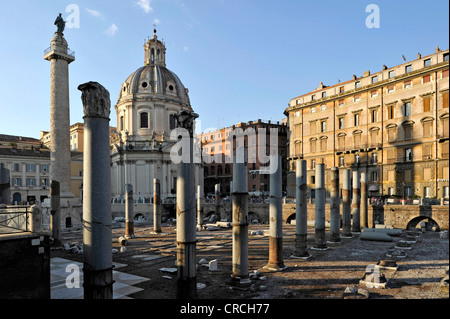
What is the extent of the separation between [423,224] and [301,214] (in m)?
16.4

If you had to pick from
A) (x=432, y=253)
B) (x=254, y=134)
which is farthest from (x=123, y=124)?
(x=432, y=253)

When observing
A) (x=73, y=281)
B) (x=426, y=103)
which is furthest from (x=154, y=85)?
(x=73, y=281)

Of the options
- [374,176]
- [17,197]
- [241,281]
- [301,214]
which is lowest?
[17,197]

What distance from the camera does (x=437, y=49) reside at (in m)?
34.9

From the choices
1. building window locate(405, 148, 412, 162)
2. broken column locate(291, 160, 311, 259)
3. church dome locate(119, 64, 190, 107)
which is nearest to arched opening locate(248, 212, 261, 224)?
building window locate(405, 148, 412, 162)

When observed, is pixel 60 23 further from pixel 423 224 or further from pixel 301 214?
pixel 423 224

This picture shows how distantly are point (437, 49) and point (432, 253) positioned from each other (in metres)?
25.9

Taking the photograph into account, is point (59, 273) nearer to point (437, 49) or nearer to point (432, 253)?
point (432, 253)

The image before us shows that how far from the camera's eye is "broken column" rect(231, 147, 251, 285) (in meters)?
12.5

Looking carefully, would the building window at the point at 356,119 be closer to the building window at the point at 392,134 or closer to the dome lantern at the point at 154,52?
the building window at the point at 392,134

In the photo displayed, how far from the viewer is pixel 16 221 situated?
35.0 ft

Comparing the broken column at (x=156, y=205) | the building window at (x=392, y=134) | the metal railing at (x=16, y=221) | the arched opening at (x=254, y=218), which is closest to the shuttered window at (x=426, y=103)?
the building window at (x=392, y=134)

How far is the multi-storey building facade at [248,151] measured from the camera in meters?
60.0

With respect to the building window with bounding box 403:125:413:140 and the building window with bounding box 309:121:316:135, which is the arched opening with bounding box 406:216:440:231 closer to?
the building window with bounding box 403:125:413:140
